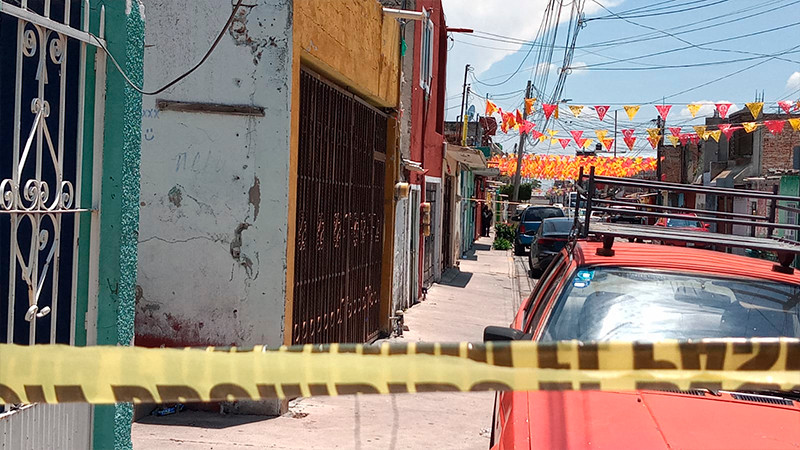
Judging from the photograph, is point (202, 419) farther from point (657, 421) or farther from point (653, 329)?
point (657, 421)

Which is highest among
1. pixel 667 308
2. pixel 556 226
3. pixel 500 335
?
pixel 556 226

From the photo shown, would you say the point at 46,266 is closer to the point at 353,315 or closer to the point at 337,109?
the point at 337,109

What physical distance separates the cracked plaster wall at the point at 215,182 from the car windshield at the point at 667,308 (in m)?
3.28

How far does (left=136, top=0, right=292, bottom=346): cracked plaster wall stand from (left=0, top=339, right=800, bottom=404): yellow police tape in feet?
16.6

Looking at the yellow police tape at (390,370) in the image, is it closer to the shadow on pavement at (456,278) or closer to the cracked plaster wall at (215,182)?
the cracked plaster wall at (215,182)

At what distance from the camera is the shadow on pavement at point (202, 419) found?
6734mm

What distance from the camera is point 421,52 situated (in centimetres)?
1609

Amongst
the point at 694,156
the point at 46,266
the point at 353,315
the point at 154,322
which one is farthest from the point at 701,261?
the point at 694,156

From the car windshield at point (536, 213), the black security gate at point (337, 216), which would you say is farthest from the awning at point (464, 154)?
the black security gate at point (337, 216)

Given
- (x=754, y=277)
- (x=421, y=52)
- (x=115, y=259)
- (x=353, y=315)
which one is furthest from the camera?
(x=421, y=52)

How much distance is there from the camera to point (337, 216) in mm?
9312

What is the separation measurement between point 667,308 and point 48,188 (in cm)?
310

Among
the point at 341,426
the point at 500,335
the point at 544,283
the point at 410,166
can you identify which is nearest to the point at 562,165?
the point at 410,166

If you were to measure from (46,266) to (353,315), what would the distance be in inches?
279
